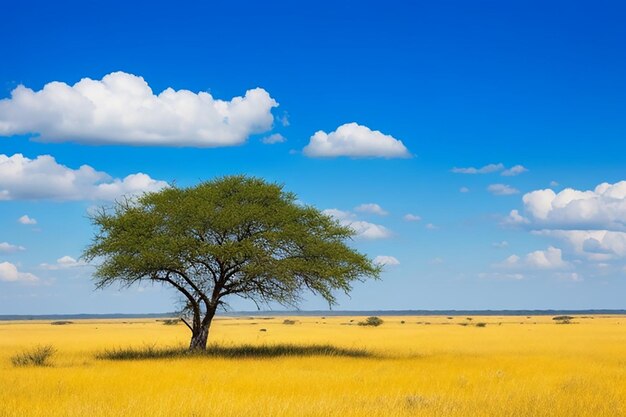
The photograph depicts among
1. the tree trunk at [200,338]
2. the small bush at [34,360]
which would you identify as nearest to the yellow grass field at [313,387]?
the small bush at [34,360]

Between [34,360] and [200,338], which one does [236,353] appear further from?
[34,360]

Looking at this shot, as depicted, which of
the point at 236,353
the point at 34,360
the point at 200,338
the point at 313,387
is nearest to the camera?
the point at 313,387

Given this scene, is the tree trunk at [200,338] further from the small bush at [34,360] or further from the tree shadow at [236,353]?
the small bush at [34,360]

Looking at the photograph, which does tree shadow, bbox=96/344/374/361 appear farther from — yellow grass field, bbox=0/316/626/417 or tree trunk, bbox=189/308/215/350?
yellow grass field, bbox=0/316/626/417

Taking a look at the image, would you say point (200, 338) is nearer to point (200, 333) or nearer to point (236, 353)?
point (200, 333)

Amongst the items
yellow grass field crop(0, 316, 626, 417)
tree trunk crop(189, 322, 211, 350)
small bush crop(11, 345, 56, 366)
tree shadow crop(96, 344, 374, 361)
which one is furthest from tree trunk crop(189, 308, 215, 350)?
small bush crop(11, 345, 56, 366)

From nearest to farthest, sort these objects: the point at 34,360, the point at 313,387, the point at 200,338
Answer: the point at 313,387 → the point at 34,360 → the point at 200,338

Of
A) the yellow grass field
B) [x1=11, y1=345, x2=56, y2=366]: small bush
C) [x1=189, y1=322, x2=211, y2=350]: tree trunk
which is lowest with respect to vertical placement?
the yellow grass field

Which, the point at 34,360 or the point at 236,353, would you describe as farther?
the point at 236,353

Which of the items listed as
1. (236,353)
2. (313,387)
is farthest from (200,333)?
(313,387)

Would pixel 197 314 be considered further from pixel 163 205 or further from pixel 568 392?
pixel 568 392

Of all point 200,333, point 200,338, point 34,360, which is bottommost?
point 34,360

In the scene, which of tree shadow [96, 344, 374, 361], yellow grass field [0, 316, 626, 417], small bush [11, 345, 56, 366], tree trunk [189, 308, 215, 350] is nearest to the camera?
yellow grass field [0, 316, 626, 417]

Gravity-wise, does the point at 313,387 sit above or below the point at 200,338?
below
